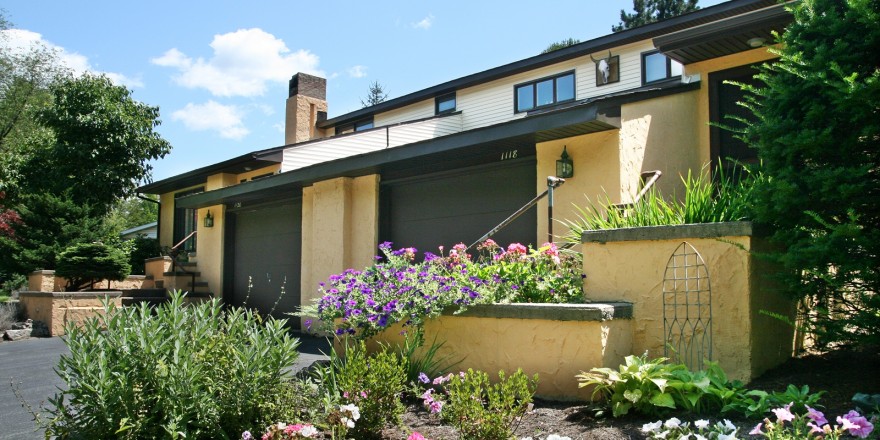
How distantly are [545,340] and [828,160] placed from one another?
7.69 ft

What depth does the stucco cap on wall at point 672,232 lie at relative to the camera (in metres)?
4.79

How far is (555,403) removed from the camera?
5.05 meters

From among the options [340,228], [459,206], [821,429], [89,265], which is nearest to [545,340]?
[821,429]

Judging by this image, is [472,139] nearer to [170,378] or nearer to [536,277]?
[536,277]

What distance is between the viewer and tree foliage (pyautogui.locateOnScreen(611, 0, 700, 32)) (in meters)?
31.5

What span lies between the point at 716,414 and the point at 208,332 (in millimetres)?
3399

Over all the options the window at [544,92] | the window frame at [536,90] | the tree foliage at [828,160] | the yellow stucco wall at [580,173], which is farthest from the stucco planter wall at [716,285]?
the window at [544,92]

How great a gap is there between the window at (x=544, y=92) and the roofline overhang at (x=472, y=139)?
5.00 m

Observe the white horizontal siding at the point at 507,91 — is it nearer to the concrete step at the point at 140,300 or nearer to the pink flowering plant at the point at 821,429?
the concrete step at the point at 140,300

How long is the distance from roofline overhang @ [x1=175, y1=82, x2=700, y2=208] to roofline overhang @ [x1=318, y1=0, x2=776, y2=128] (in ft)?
11.7

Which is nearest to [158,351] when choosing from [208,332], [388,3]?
[208,332]

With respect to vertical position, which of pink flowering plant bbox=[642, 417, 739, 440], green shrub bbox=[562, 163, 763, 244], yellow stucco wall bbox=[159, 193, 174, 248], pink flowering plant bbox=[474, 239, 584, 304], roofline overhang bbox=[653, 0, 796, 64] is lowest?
pink flowering plant bbox=[642, 417, 739, 440]

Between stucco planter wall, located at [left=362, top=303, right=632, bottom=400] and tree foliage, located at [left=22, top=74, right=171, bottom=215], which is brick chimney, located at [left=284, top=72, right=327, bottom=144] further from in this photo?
stucco planter wall, located at [left=362, top=303, right=632, bottom=400]

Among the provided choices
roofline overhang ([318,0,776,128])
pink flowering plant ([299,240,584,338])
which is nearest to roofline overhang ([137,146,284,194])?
roofline overhang ([318,0,776,128])
